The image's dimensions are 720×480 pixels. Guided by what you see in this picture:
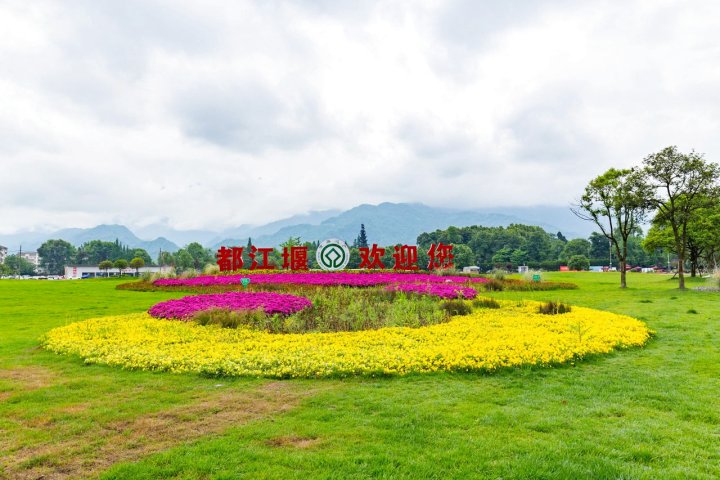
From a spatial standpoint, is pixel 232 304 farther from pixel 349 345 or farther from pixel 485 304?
pixel 485 304

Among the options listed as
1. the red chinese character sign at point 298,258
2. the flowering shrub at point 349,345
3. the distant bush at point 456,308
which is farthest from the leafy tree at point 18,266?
the distant bush at point 456,308

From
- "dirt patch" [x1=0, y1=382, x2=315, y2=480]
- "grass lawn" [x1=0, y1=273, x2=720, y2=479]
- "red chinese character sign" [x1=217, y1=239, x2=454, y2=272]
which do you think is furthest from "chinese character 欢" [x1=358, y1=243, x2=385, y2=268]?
"dirt patch" [x1=0, y1=382, x2=315, y2=480]

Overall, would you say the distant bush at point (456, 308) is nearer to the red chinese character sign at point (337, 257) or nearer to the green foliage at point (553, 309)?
the green foliage at point (553, 309)

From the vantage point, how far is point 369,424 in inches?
181

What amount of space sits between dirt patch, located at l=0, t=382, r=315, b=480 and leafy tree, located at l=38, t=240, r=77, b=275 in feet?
395

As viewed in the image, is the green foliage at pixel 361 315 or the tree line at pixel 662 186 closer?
the green foliage at pixel 361 315

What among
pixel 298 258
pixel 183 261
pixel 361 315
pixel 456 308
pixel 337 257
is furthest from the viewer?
pixel 183 261

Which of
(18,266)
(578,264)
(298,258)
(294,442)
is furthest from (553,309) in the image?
(18,266)

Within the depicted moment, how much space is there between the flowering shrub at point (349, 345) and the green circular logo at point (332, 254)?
17133 mm

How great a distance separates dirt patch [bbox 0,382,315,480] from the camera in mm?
3773

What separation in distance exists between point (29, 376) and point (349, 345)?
4.81m

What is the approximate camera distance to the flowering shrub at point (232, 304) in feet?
38.5

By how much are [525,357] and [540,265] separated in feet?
229

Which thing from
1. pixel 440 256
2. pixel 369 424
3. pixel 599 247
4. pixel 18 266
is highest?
pixel 599 247
